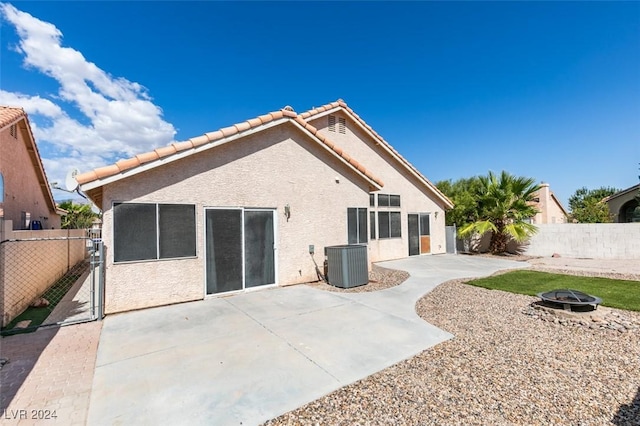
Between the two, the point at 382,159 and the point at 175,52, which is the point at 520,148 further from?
the point at 175,52

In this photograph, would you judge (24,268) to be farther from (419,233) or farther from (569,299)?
(419,233)

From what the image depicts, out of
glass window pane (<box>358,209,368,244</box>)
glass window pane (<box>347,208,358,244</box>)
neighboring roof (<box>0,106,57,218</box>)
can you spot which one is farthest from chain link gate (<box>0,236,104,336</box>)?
glass window pane (<box>358,209,368,244</box>)

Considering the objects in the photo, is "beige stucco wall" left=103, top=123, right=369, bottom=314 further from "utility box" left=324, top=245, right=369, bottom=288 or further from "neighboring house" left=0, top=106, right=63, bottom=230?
"neighboring house" left=0, top=106, right=63, bottom=230

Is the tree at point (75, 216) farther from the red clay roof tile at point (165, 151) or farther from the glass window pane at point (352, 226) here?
the glass window pane at point (352, 226)

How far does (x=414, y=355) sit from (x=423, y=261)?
1181 cm

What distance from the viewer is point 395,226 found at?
55.3 ft

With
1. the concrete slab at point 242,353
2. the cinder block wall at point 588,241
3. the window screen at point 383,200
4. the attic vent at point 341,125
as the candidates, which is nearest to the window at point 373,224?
the window screen at point 383,200

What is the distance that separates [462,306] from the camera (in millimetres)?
7688

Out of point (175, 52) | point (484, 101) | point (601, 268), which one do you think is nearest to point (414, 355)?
point (601, 268)

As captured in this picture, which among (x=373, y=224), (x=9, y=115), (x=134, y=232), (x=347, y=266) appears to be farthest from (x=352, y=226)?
(x=9, y=115)

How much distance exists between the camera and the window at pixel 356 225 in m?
11.9

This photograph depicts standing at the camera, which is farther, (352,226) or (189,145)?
(352,226)

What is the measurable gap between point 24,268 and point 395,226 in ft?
50.9

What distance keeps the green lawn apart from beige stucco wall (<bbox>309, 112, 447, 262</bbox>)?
224 inches
